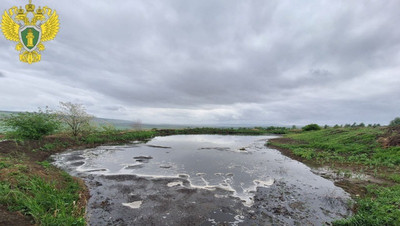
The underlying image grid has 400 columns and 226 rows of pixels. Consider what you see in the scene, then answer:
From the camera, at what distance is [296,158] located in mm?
16875

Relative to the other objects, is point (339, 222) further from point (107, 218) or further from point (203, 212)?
point (107, 218)

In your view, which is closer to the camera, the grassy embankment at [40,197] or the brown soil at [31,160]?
the brown soil at [31,160]

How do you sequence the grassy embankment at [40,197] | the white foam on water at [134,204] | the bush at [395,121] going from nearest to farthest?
the grassy embankment at [40,197] → the white foam on water at [134,204] → the bush at [395,121]

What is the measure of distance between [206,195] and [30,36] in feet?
44.8

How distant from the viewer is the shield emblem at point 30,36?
9.72 metres

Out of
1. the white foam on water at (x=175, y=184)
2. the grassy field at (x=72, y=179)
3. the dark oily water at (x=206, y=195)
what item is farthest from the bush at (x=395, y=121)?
the white foam on water at (x=175, y=184)

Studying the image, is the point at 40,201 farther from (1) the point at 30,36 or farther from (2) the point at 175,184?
(1) the point at 30,36

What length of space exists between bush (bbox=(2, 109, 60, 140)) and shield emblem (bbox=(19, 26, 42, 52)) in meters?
Answer: 9.13

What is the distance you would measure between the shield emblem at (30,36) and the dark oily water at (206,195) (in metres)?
8.11

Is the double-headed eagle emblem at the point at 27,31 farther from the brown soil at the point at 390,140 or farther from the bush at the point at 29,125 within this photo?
the brown soil at the point at 390,140

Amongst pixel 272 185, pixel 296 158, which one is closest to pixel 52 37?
pixel 272 185

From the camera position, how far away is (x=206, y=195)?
8000mm

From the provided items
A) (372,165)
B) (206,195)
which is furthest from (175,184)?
(372,165)

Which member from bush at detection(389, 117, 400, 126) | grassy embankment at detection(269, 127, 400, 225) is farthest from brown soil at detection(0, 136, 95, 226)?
bush at detection(389, 117, 400, 126)
